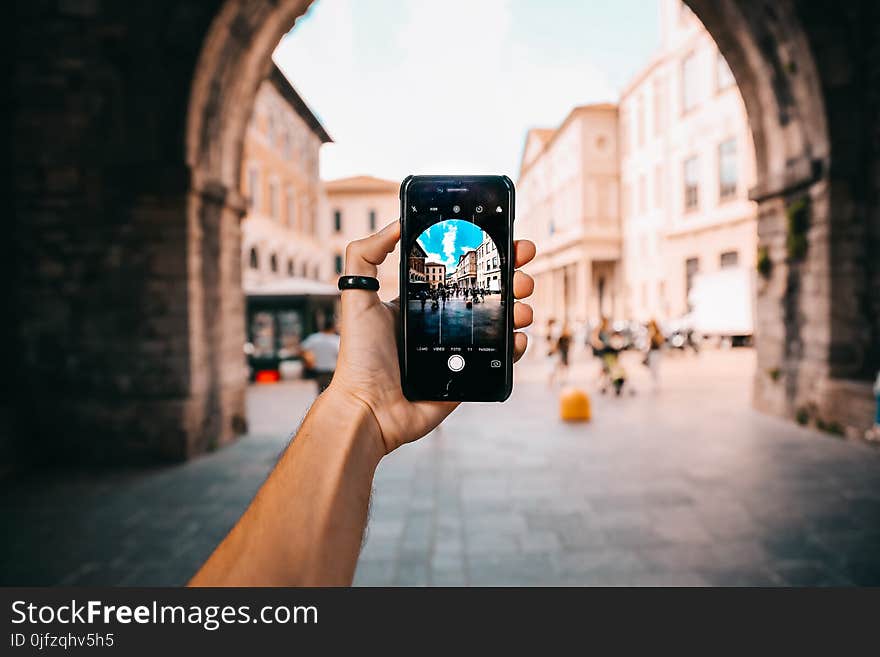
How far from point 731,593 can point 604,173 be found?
38.5 metres

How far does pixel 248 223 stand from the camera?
2594 cm

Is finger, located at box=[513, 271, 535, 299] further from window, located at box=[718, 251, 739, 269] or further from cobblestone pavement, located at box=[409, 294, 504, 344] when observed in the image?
window, located at box=[718, 251, 739, 269]

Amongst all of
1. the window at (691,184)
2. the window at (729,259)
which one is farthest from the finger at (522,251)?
the window at (691,184)

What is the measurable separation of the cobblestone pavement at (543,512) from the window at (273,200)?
22.2 meters

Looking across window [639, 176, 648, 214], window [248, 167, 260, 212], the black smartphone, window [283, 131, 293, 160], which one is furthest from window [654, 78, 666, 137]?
the black smartphone

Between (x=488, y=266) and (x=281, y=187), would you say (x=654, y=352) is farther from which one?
(x=281, y=187)

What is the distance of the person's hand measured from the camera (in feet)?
4.82

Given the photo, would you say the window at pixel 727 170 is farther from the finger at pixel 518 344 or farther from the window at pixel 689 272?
the finger at pixel 518 344

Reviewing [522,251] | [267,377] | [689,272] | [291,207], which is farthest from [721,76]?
[522,251]

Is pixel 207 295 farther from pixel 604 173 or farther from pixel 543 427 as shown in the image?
pixel 604 173

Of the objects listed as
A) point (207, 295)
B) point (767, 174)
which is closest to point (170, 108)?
point (207, 295)

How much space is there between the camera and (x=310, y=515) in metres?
1.17

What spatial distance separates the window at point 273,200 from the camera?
2928 cm

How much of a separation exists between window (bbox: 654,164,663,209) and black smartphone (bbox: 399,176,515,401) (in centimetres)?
3330
